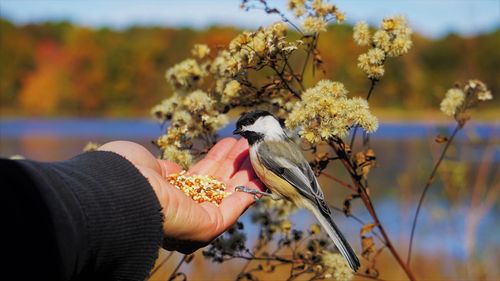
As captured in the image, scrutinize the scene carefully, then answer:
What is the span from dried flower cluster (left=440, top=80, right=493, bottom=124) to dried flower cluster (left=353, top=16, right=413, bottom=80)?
0.55 metres

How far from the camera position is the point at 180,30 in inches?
1988

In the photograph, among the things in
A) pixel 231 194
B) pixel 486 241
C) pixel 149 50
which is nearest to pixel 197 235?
pixel 231 194

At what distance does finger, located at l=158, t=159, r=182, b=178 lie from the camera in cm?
319

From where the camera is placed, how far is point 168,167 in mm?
3230

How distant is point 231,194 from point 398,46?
42.5 inches

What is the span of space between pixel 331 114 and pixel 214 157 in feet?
3.35

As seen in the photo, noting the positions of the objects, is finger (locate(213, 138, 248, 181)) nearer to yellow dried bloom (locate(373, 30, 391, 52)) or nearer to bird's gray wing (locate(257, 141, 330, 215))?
bird's gray wing (locate(257, 141, 330, 215))

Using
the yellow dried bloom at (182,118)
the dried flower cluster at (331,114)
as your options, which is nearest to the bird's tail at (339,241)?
the dried flower cluster at (331,114)

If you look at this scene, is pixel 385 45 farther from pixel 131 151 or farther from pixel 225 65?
pixel 131 151

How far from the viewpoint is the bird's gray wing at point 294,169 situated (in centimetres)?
303

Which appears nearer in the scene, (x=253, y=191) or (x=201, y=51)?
(x=253, y=191)

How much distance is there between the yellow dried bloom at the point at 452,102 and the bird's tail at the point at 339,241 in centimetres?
90

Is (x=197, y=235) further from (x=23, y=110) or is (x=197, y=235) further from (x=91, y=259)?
(x=23, y=110)

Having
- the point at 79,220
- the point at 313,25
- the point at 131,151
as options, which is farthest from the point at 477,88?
the point at 79,220
